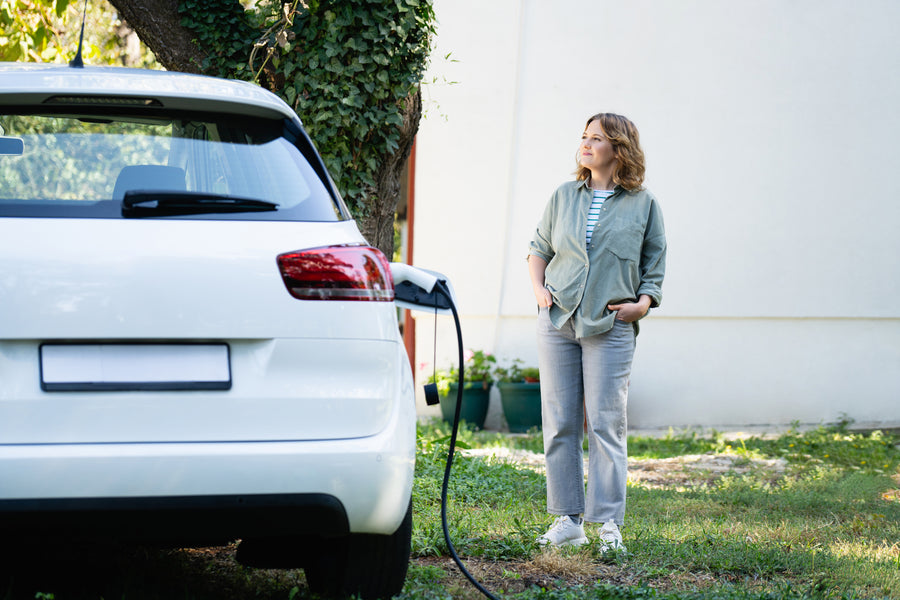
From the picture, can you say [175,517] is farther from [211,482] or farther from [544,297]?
[544,297]

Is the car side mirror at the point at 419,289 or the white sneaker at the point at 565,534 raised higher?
the car side mirror at the point at 419,289

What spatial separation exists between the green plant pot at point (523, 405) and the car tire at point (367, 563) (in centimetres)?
537

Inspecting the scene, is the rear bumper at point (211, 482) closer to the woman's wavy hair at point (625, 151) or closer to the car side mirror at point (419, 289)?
the car side mirror at point (419, 289)

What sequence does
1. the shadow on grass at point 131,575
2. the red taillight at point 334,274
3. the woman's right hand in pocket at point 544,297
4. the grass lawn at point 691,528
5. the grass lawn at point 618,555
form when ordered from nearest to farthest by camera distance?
the red taillight at point 334,274 → the shadow on grass at point 131,575 → the grass lawn at point 618,555 → the grass lawn at point 691,528 → the woman's right hand in pocket at point 544,297

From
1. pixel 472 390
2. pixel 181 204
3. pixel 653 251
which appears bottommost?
pixel 472 390

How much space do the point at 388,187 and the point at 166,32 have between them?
1.55 m

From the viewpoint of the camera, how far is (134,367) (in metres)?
2.18

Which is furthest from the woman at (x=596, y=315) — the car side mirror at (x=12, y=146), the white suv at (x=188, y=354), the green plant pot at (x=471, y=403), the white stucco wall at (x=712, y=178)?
the white stucco wall at (x=712, y=178)

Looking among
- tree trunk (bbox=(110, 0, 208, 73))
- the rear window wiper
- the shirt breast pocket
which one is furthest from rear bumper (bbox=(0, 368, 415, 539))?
tree trunk (bbox=(110, 0, 208, 73))

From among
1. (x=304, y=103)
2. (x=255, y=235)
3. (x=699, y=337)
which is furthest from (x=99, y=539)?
(x=699, y=337)

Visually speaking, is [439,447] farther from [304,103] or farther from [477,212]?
[477,212]

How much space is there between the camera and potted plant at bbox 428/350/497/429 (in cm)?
826

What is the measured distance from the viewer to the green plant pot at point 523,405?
8109 mm

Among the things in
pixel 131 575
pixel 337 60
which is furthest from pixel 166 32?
pixel 131 575
